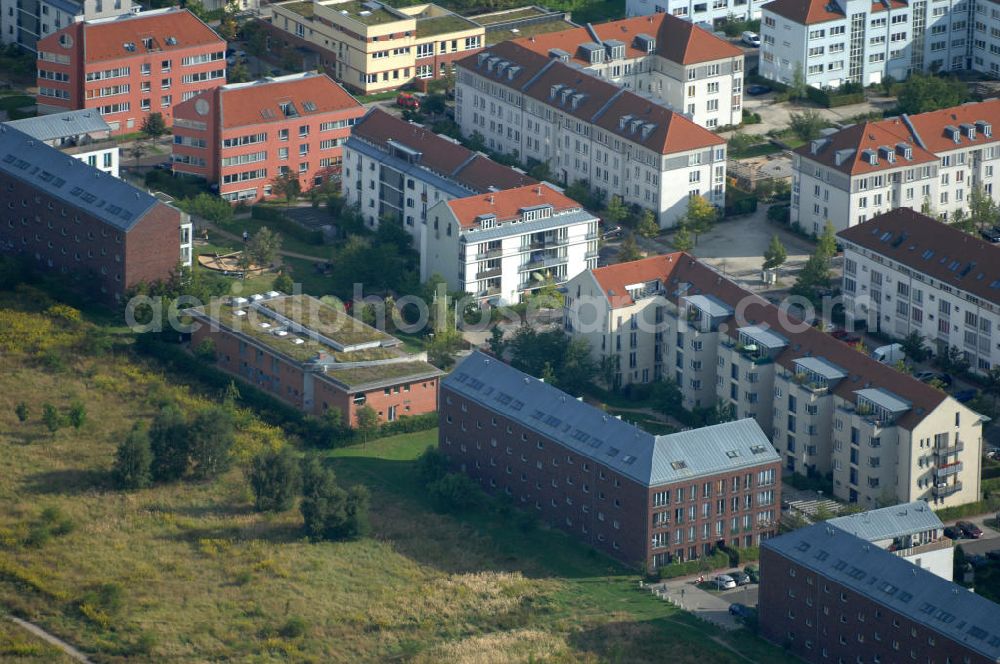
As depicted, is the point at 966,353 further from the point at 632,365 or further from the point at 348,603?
the point at 348,603

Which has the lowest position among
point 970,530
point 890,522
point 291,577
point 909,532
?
point 291,577

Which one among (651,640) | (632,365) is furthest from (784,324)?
(651,640)

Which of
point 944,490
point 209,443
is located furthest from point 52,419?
point 944,490

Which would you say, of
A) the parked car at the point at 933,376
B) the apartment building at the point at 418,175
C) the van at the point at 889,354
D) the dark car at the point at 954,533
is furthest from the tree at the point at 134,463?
the parked car at the point at 933,376

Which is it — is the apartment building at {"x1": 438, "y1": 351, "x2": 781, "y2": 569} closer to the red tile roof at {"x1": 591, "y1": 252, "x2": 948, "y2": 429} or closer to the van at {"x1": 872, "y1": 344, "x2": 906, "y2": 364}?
the red tile roof at {"x1": 591, "y1": 252, "x2": 948, "y2": 429}

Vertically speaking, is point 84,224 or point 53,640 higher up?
point 84,224

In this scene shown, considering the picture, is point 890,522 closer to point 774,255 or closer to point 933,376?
point 933,376

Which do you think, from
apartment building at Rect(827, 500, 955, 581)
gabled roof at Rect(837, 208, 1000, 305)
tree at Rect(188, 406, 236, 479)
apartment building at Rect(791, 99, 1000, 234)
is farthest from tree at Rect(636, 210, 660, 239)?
apartment building at Rect(827, 500, 955, 581)
